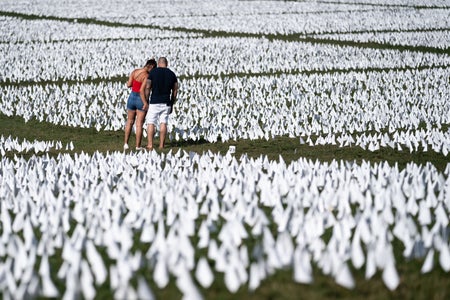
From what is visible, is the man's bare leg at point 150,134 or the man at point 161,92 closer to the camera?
the man at point 161,92

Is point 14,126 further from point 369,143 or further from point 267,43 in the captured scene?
point 267,43

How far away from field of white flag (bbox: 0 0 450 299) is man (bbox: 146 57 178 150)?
108 cm

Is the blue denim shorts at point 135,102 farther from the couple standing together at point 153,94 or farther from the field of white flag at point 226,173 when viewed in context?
the field of white flag at point 226,173

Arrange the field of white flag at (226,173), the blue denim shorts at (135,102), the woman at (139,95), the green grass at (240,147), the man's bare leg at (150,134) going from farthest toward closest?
1. the blue denim shorts at (135,102)
2. the man's bare leg at (150,134)
3. the woman at (139,95)
4. the green grass at (240,147)
5. the field of white flag at (226,173)

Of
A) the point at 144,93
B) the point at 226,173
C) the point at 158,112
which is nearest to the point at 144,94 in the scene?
the point at 144,93

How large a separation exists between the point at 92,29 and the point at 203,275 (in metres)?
44.1

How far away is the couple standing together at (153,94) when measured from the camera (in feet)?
47.1

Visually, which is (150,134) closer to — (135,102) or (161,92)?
(135,102)

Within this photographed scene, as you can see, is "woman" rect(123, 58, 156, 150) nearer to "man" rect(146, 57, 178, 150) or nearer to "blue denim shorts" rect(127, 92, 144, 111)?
"blue denim shorts" rect(127, 92, 144, 111)

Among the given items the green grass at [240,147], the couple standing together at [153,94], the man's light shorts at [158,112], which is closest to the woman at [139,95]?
the couple standing together at [153,94]

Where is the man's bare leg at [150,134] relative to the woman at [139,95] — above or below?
below

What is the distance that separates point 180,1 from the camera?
7800 cm

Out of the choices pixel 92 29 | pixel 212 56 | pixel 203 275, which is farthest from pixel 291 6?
pixel 203 275

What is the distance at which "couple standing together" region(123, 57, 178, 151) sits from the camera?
14352mm
